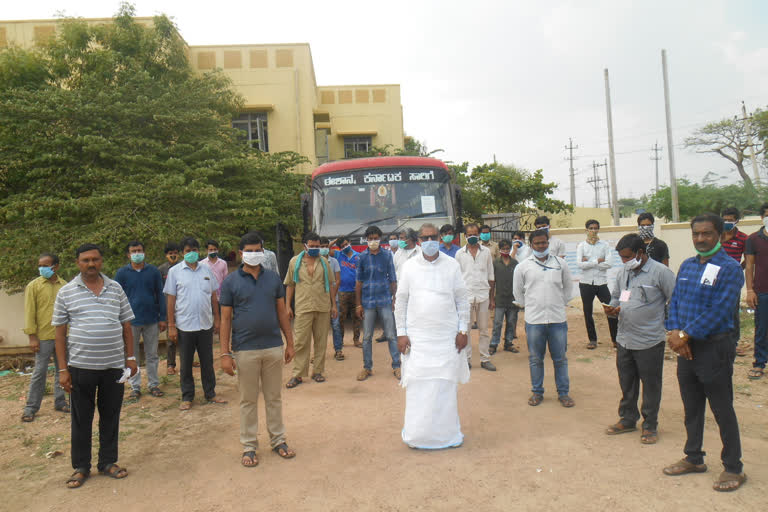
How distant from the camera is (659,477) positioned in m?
3.74

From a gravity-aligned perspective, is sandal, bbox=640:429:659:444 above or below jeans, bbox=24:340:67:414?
below

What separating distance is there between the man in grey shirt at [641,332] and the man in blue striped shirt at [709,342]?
25.0 inches

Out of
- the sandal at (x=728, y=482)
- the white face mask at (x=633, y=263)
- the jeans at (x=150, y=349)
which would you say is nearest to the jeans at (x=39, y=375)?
the jeans at (x=150, y=349)

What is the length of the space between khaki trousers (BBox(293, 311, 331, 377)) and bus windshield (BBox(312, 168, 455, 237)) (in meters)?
3.33

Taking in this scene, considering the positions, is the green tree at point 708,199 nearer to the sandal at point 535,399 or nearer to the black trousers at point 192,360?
the sandal at point 535,399

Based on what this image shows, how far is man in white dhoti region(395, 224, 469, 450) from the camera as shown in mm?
4457

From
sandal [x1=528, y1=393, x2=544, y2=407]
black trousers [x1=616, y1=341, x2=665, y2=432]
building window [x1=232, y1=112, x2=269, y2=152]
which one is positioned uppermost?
building window [x1=232, y1=112, x2=269, y2=152]

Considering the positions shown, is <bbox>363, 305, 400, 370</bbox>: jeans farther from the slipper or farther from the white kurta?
the white kurta

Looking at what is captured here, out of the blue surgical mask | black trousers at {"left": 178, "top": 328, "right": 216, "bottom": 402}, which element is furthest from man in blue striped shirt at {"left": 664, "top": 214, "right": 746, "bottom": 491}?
black trousers at {"left": 178, "top": 328, "right": 216, "bottom": 402}

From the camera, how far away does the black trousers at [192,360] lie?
6.02 metres

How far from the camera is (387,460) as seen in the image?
14.1ft

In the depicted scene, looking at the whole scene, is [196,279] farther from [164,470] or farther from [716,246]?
[716,246]

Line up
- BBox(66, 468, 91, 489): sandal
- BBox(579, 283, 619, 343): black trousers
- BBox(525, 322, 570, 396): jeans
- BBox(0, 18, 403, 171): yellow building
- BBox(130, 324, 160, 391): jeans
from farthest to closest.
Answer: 1. BBox(0, 18, 403, 171): yellow building
2. BBox(579, 283, 619, 343): black trousers
3. BBox(130, 324, 160, 391): jeans
4. BBox(525, 322, 570, 396): jeans
5. BBox(66, 468, 91, 489): sandal

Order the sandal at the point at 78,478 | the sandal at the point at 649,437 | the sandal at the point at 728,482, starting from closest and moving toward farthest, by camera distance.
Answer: the sandal at the point at 728,482, the sandal at the point at 78,478, the sandal at the point at 649,437
